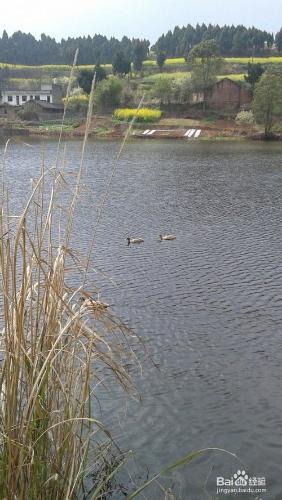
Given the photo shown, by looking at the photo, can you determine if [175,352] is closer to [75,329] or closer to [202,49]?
[75,329]

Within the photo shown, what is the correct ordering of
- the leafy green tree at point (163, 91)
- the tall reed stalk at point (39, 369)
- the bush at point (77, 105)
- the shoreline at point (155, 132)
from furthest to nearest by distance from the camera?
the bush at point (77, 105), the leafy green tree at point (163, 91), the shoreline at point (155, 132), the tall reed stalk at point (39, 369)

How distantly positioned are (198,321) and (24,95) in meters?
114

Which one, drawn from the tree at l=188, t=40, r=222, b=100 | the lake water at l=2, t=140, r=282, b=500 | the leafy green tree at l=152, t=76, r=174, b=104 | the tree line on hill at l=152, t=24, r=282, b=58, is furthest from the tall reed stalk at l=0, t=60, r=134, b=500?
the tree line on hill at l=152, t=24, r=282, b=58

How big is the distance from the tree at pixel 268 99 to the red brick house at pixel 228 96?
21.6 meters

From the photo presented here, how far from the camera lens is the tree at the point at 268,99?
2864 inches

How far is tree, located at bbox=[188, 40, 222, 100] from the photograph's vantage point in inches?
3848

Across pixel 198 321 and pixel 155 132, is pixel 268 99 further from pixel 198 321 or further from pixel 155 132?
pixel 198 321

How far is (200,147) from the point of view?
66438 mm

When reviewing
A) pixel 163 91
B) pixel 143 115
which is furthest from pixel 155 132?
pixel 163 91

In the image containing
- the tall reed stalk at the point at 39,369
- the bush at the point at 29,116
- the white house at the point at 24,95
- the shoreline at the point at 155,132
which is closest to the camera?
the tall reed stalk at the point at 39,369

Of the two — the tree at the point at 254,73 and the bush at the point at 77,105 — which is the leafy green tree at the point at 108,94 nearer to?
the bush at the point at 77,105

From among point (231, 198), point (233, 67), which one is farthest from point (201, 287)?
point (233, 67)

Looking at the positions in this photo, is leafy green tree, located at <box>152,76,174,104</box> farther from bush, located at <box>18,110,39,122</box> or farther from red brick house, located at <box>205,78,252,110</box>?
bush, located at <box>18,110,39,122</box>

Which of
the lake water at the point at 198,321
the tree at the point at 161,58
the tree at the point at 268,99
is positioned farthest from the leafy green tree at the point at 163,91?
the lake water at the point at 198,321
